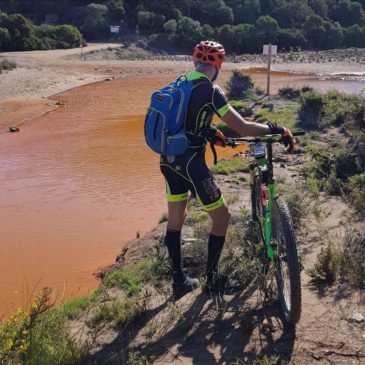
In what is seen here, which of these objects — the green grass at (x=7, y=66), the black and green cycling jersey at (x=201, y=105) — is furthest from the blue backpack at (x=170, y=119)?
the green grass at (x=7, y=66)

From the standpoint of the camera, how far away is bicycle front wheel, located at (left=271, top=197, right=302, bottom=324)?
3.38 meters

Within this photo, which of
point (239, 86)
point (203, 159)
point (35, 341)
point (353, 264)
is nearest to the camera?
point (35, 341)

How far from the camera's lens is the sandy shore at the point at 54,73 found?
20.5 meters

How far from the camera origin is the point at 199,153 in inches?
153

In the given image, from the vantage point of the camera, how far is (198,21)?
66.0m

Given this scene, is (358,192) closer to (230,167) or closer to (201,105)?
(201,105)

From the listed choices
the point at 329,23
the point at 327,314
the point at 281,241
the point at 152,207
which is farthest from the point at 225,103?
the point at 329,23

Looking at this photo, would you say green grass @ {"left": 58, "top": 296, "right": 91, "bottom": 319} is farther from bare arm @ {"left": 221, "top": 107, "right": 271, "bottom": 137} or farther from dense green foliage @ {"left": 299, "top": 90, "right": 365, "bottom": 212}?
dense green foliage @ {"left": 299, "top": 90, "right": 365, "bottom": 212}

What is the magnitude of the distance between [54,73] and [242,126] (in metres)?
28.3

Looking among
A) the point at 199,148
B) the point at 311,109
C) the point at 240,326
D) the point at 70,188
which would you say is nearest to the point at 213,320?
the point at 240,326

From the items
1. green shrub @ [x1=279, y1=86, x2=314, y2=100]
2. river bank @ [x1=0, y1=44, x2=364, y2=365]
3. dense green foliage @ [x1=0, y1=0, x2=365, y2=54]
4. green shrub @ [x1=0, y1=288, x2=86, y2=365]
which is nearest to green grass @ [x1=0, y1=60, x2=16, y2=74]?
green shrub @ [x1=279, y1=86, x2=314, y2=100]

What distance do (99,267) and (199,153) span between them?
9.65 feet

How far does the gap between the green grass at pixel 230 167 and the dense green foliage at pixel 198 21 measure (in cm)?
5065

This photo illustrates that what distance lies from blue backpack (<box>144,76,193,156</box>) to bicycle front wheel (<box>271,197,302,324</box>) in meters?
0.83
